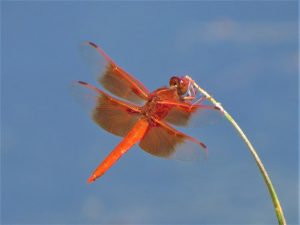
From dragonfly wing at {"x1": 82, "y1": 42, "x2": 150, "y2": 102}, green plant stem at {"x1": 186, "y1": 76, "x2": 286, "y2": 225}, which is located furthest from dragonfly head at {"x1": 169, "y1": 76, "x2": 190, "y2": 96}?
green plant stem at {"x1": 186, "y1": 76, "x2": 286, "y2": 225}

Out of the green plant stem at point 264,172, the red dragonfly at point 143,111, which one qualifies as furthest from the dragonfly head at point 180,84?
the green plant stem at point 264,172

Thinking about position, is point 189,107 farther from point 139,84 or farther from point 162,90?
point 139,84

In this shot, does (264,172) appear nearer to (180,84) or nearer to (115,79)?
(180,84)

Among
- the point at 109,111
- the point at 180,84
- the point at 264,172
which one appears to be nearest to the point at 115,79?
the point at 109,111

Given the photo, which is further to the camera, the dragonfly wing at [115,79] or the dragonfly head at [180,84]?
the dragonfly wing at [115,79]

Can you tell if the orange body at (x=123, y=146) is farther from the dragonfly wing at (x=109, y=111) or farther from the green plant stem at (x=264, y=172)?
the green plant stem at (x=264, y=172)

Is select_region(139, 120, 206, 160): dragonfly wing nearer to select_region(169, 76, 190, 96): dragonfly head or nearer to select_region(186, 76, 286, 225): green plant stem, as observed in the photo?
select_region(169, 76, 190, 96): dragonfly head
